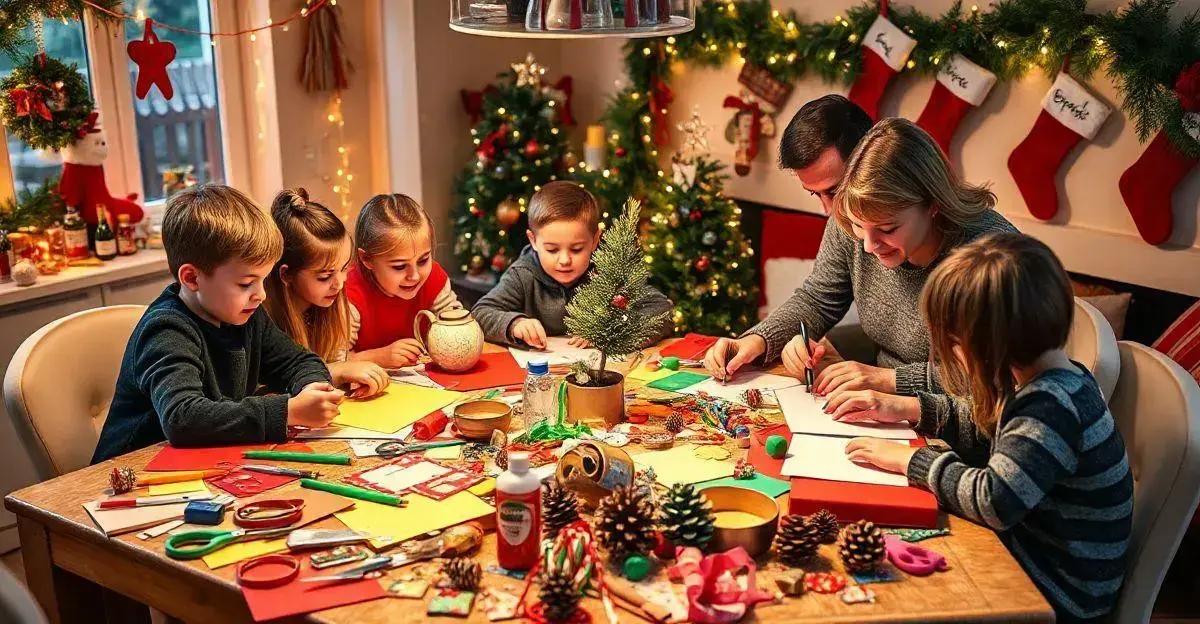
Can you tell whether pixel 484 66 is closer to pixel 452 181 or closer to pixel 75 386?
pixel 452 181

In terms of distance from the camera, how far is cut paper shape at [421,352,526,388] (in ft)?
7.52

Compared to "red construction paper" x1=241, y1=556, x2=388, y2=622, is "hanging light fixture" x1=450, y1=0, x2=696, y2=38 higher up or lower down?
higher up

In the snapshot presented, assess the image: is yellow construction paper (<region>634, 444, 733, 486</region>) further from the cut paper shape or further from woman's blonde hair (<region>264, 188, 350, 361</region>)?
woman's blonde hair (<region>264, 188, 350, 361</region>)

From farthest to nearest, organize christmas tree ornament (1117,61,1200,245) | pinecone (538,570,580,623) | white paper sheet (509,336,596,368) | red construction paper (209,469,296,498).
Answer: christmas tree ornament (1117,61,1200,245), white paper sheet (509,336,596,368), red construction paper (209,469,296,498), pinecone (538,570,580,623)

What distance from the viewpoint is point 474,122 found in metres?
4.41

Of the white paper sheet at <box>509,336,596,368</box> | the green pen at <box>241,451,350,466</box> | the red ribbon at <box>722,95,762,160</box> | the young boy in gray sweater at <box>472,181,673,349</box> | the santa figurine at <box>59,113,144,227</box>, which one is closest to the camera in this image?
the green pen at <box>241,451,350,466</box>

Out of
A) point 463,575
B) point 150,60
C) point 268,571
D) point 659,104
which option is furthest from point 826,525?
point 659,104

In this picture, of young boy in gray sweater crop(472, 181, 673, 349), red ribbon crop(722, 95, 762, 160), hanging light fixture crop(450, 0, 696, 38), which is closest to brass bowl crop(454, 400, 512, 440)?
young boy in gray sweater crop(472, 181, 673, 349)

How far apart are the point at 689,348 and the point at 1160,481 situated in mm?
1042

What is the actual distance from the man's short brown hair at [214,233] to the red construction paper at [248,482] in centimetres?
43

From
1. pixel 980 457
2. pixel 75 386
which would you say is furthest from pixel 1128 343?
pixel 75 386

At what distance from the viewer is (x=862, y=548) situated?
1538 mm

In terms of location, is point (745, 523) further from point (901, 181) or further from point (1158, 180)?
point (1158, 180)

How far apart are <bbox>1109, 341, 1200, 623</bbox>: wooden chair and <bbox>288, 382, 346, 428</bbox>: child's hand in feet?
4.66
